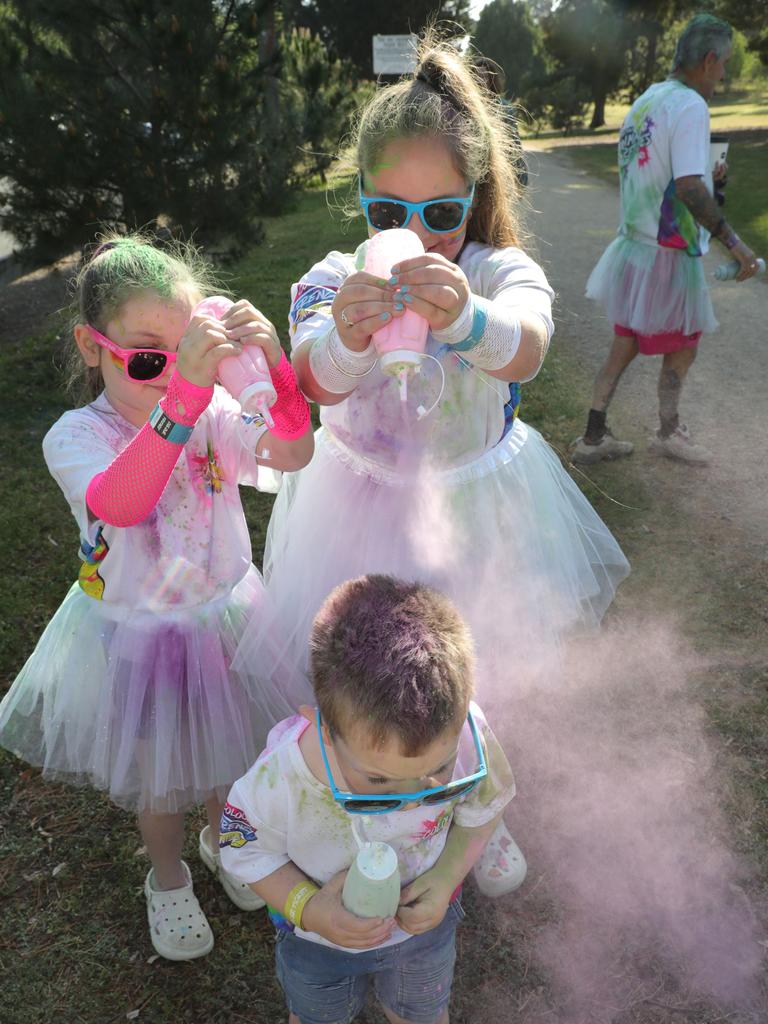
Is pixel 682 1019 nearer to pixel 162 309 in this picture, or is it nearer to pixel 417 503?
pixel 417 503

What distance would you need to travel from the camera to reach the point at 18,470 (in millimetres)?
4918

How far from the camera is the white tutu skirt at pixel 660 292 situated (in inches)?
176

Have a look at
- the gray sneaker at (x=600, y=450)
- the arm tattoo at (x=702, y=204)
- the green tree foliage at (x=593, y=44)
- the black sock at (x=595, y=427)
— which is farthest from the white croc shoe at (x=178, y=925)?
Answer: the green tree foliage at (x=593, y=44)

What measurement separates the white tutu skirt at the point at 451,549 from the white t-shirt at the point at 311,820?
1.86ft

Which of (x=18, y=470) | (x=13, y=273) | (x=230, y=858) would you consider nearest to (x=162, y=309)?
(x=230, y=858)

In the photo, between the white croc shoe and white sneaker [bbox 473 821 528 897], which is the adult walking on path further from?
the white croc shoe

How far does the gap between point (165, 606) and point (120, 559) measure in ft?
0.53

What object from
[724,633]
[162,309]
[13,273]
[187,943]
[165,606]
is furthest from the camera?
[13,273]

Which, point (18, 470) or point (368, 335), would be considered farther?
point (18, 470)

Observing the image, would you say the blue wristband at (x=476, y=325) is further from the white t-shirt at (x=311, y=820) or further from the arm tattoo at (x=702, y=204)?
the arm tattoo at (x=702, y=204)

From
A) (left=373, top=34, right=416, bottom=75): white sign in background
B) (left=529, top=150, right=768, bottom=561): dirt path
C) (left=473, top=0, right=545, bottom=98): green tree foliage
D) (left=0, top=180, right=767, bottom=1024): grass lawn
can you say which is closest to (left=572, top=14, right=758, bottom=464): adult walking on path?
(left=529, top=150, right=768, bottom=561): dirt path

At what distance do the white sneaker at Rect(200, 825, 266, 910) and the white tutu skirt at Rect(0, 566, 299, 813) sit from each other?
0.40m

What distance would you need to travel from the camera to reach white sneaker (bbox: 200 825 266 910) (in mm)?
2361

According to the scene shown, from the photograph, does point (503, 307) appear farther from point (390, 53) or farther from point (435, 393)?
point (390, 53)
